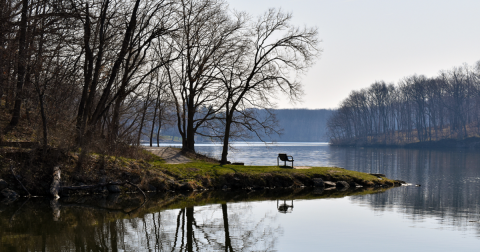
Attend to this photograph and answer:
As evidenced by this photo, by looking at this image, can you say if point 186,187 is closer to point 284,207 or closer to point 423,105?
point 284,207

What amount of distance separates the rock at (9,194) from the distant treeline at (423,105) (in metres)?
83.6

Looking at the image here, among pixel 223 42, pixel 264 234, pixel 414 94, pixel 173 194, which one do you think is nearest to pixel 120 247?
pixel 264 234

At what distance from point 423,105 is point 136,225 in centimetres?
8890

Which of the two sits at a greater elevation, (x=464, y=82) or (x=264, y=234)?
(x=464, y=82)

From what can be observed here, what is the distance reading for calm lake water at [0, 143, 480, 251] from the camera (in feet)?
32.2

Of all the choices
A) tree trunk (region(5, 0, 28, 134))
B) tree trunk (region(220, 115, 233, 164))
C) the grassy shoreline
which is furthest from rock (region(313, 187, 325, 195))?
tree trunk (region(5, 0, 28, 134))

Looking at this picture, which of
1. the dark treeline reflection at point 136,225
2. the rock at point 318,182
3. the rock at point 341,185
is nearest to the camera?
the dark treeline reflection at point 136,225

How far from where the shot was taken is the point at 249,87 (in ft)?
82.9

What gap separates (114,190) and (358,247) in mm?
12003

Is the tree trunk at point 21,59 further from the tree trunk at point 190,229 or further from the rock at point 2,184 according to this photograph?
the tree trunk at point 190,229

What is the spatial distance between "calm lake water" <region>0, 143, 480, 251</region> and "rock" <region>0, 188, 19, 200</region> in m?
1.06

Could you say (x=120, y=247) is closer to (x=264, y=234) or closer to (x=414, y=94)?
(x=264, y=234)

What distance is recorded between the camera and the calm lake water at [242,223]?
9805mm

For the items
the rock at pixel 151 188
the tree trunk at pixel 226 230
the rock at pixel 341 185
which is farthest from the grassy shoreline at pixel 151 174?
the tree trunk at pixel 226 230
